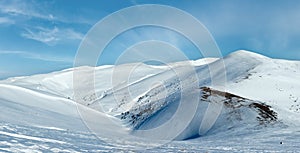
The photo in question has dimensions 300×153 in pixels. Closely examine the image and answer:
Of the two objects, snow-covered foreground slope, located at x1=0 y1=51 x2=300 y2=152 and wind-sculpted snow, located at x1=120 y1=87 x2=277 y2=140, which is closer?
snow-covered foreground slope, located at x1=0 y1=51 x2=300 y2=152

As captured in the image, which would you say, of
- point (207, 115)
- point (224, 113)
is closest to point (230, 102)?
point (224, 113)

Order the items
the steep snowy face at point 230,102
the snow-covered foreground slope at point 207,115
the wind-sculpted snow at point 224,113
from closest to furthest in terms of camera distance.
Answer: the snow-covered foreground slope at point 207,115, the wind-sculpted snow at point 224,113, the steep snowy face at point 230,102

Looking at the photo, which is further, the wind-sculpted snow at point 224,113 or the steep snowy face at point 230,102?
the steep snowy face at point 230,102

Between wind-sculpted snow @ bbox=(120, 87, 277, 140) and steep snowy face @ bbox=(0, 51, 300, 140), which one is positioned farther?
steep snowy face @ bbox=(0, 51, 300, 140)

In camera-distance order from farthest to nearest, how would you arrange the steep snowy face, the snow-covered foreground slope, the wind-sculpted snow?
the steep snowy face, the wind-sculpted snow, the snow-covered foreground slope

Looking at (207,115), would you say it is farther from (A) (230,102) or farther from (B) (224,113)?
(A) (230,102)

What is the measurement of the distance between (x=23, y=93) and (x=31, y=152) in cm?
3193

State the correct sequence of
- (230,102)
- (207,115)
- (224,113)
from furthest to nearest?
1. (230,102)
2. (224,113)
3. (207,115)

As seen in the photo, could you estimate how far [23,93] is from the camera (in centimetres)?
4184

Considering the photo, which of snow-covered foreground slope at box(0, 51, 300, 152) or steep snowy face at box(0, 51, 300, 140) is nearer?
snow-covered foreground slope at box(0, 51, 300, 152)

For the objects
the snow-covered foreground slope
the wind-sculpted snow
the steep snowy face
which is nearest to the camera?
the snow-covered foreground slope

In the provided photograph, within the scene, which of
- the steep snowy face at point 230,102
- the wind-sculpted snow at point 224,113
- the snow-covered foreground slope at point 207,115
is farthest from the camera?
the steep snowy face at point 230,102

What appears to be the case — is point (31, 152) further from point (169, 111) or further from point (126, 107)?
point (126, 107)

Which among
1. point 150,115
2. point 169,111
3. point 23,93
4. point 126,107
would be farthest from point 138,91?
point 23,93
